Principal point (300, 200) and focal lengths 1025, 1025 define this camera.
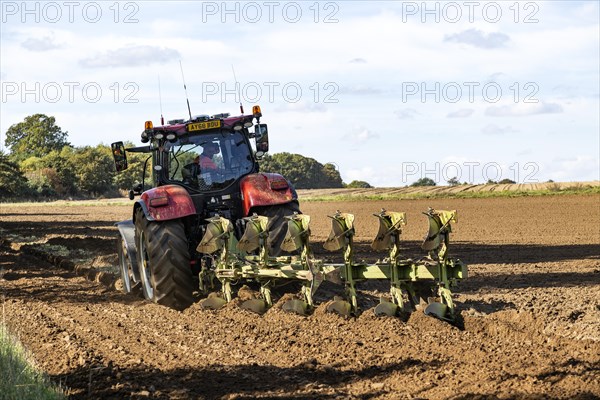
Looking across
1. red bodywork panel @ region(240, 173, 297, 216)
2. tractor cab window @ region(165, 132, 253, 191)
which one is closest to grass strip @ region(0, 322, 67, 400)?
red bodywork panel @ region(240, 173, 297, 216)

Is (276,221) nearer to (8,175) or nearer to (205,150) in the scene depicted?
(205,150)

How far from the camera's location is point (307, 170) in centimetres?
8956

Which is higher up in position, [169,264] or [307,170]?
[307,170]

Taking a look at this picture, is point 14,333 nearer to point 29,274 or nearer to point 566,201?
point 29,274

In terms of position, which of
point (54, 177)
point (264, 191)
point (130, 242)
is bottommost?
point (130, 242)

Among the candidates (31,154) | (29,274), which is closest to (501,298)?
(29,274)

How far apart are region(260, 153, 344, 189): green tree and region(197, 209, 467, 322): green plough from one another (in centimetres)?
7427

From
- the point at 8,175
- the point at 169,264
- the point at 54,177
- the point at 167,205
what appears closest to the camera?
the point at 169,264

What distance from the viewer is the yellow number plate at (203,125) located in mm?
12539

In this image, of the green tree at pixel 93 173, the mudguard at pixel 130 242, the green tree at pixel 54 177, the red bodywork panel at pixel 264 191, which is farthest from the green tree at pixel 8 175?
the red bodywork panel at pixel 264 191

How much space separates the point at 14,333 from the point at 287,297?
9.06 feet

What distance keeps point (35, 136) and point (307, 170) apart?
32.6m

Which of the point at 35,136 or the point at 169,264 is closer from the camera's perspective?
the point at 169,264

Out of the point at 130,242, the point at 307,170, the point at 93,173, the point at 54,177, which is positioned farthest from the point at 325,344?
the point at 307,170
